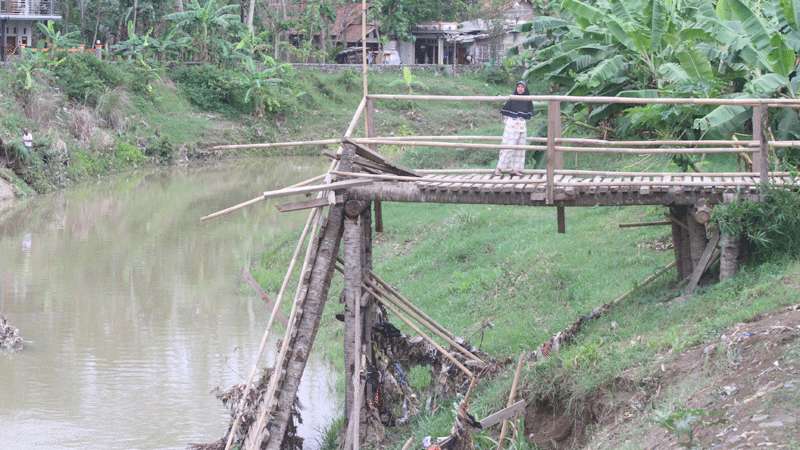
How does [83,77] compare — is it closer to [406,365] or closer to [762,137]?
[406,365]

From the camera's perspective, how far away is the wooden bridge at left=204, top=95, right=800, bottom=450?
33.4ft

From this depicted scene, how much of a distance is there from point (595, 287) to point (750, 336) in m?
4.86

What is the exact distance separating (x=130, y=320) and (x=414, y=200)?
837 cm

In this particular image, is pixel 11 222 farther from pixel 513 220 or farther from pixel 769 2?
pixel 769 2

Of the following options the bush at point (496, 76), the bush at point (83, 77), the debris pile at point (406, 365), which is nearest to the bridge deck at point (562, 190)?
the debris pile at point (406, 365)

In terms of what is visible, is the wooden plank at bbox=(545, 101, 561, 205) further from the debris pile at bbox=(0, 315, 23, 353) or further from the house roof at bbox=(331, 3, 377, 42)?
the house roof at bbox=(331, 3, 377, 42)

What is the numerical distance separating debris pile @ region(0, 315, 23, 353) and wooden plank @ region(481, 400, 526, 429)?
28.0ft

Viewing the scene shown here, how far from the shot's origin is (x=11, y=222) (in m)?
26.7

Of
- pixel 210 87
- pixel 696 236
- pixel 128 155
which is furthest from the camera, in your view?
pixel 210 87

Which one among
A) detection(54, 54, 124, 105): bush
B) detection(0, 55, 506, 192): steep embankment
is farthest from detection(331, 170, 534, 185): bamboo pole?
detection(54, 54, 124, 105): bush

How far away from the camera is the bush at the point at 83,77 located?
38656 mm

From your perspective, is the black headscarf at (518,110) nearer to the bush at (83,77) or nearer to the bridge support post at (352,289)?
the bridge support post at (352,289)

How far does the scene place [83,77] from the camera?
39.1 meters

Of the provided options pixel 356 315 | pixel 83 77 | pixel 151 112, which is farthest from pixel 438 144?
pixel 151 112
